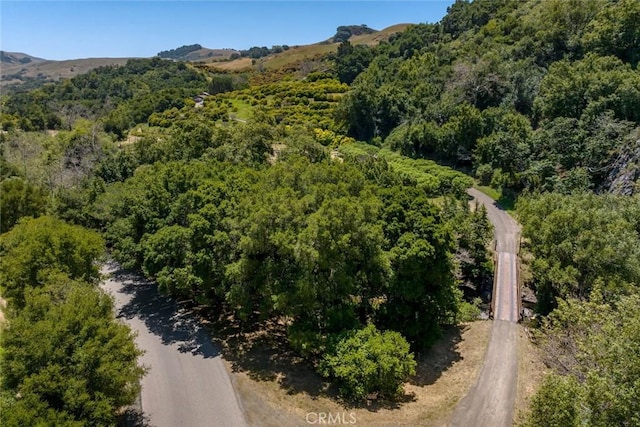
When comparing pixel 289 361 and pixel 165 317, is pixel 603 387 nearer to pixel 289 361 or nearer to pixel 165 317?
pixel 289 361

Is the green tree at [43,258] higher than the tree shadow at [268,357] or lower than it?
higher

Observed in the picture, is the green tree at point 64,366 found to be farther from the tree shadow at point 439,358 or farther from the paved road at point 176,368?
the tree shadow at point 439,358

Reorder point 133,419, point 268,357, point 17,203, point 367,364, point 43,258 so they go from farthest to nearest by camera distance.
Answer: point 17,203 → point 268,357 → point 43,258 → point 367,364 → point 133,419

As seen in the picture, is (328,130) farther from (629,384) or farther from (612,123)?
(629,384)

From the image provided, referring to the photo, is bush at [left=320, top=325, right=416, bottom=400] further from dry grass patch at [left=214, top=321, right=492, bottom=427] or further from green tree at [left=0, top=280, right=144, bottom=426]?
green tree at [left=0, top=280, right=144, bottom=426]

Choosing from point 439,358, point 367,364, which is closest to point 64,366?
point 367,364

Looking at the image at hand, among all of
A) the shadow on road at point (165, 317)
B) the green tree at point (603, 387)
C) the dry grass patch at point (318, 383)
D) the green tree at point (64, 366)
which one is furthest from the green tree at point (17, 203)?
the green tree at point (603, 387)

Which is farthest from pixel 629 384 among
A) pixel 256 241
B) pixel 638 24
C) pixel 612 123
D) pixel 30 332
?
pixel 638 24
